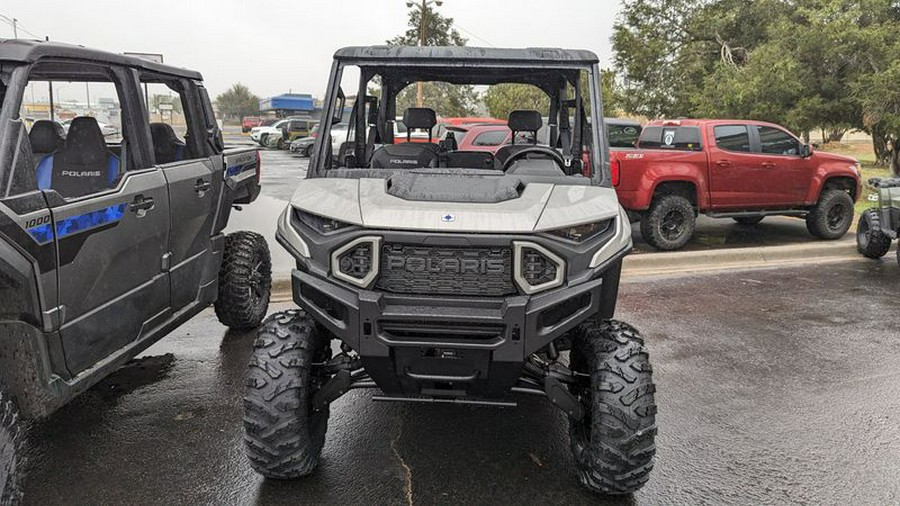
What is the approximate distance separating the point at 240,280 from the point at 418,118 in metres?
1.83

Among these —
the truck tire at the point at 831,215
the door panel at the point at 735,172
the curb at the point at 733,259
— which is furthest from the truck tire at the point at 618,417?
the truck tire at the point at 831,215

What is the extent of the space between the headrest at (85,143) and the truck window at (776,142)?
8827 millimetres

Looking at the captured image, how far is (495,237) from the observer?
113 inches

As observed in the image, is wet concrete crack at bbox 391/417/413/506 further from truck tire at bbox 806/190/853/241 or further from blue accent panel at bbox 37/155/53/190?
truck tire at bbox 806/190/853/241

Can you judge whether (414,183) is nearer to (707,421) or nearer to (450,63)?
(450,63)

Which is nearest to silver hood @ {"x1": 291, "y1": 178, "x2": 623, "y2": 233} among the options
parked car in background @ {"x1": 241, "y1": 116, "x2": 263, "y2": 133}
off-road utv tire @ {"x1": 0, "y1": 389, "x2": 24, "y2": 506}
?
off-road utv tire @ {"x1": 0, "y1": 389, "x2": 24, "y2": 506}

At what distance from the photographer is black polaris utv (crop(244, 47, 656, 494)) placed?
9.50 feet

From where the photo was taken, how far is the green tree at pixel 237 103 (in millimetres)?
90375

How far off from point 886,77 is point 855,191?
14.5ft

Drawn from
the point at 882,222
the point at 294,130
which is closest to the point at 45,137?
the point at 882,222

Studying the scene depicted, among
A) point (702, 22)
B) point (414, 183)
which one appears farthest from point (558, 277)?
point (702, 22)

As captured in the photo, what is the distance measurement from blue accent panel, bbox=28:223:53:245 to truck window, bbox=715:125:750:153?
8.80 metres

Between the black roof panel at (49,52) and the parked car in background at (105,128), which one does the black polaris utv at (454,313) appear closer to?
the black roof panel at (49,52)

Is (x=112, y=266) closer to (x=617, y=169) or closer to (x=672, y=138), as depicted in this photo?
(x=617, y=169)
